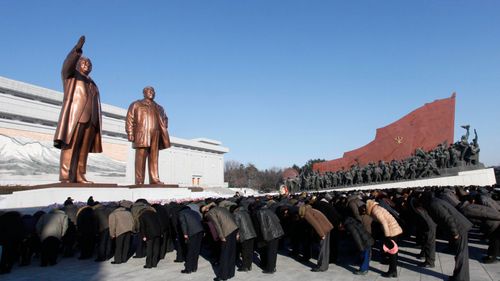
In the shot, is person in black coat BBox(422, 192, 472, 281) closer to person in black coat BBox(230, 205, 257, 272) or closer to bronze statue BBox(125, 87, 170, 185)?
person in black coat BBox(230, 205, 257, 272)

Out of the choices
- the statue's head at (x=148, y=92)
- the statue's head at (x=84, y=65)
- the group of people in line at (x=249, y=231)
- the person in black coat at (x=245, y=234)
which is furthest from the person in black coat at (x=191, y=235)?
the statue's head at (x=148, y=92)

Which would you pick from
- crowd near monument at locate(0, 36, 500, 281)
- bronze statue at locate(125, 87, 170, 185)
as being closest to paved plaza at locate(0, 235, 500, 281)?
crowd near monument at locate(0, 36, 500, 281)

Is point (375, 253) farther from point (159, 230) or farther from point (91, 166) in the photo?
point (91, 166)

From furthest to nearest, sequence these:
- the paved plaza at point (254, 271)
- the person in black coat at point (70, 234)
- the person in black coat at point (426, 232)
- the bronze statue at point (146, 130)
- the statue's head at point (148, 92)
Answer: the statue's head at point (148, 92) → the bronze statue at point (146, 130) → the person in black coat at point (70, 234) → the person in black coat at point (426, 232) → the paved plaza at point (254, 271)

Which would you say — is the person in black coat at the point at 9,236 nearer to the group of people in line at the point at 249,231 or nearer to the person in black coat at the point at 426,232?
the group of people in line at the point at 249,231

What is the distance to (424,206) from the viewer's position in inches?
214

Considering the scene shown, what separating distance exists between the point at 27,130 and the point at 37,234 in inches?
1063

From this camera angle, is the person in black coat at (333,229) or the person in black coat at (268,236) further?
the person in black coat at (333,229)

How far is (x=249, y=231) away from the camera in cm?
535

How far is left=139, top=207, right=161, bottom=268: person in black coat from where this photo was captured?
18.7 feet

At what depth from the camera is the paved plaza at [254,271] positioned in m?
4.82

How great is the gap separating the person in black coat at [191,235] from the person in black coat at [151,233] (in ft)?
1.60

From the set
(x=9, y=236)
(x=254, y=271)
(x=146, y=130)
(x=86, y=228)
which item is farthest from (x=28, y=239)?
(x=146, y=130)

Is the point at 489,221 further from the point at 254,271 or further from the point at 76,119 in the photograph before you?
the point at 76,119
